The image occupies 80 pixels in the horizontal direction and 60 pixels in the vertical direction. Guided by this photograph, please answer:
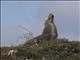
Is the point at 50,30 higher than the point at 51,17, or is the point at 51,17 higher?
the point at 51,17

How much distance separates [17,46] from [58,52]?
4.05 ft

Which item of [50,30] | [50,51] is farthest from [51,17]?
[50,51]

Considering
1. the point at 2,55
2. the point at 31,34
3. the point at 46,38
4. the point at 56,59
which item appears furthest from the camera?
the point at 46,38

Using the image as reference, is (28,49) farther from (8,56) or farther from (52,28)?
(52,28)

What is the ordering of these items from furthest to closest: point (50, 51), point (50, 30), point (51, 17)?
point (50, 30) < point (51, 17) < point (50, 51)

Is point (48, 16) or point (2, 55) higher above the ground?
point (48, 16)

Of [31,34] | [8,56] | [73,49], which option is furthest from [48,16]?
[8,56]

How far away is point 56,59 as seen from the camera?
6.80 metres

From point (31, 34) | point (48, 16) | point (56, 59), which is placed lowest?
point (56, 59)

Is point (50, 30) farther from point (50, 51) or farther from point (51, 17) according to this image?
point (50, 51)

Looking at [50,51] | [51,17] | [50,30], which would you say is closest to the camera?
[50,51]

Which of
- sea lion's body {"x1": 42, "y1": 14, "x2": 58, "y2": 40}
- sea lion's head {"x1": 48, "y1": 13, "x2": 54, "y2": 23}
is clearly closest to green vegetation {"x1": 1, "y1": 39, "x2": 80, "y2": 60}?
sea lion's body {"x1": 42, "y1": 14, "x2": 58, "y2": 40}

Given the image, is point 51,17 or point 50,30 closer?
point 51,17

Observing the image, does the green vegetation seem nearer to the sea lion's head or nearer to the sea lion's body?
the sea lion's body
